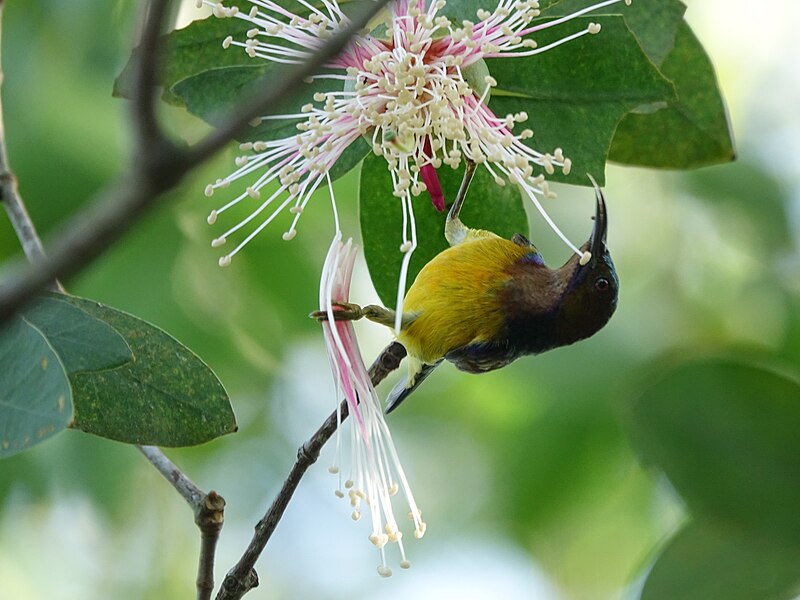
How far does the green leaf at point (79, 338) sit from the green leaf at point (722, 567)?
720 millimetres

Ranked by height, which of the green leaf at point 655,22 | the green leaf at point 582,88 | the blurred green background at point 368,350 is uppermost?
the green leaf at point 655,22

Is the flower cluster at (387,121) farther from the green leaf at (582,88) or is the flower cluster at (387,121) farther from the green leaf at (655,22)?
the green leaf at (655,22)

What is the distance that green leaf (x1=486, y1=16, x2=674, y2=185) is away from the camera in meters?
1.69

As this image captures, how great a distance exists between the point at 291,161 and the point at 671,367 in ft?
2.43

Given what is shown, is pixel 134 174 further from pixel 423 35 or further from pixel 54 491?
pixel 54 491

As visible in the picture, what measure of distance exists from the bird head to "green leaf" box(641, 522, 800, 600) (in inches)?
27.5

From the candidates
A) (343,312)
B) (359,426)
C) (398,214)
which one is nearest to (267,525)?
(359,426)

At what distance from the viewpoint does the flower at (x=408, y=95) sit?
5.58ft

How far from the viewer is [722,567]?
1312 millimetres

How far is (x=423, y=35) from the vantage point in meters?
1.72

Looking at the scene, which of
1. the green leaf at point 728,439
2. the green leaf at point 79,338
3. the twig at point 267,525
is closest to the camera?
the green leaf at point 728,439

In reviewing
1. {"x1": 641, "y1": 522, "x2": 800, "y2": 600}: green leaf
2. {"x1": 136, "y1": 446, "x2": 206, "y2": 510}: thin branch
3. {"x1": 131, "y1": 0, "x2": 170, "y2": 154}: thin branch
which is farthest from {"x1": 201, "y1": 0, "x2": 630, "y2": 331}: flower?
{"x1": 131, "y1": 0, "x2": 170, "y2": 154}: thin branch

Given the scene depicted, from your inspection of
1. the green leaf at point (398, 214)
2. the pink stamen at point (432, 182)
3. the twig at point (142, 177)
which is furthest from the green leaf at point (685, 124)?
the twig at point (142, 177)

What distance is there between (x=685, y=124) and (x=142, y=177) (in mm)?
1475
